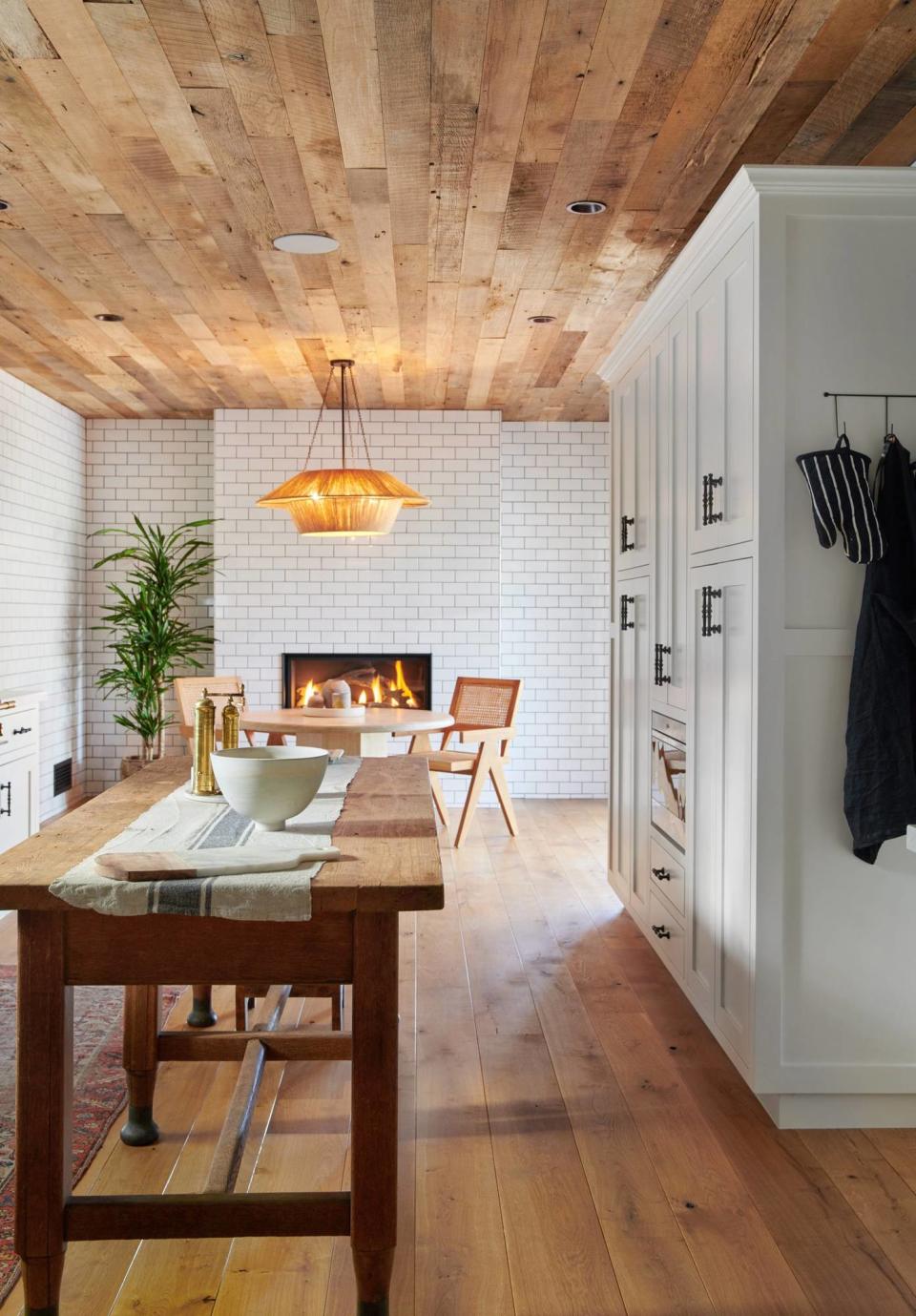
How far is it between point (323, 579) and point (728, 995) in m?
4.94

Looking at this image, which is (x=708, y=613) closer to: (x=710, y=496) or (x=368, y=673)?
(x=710, y=496)

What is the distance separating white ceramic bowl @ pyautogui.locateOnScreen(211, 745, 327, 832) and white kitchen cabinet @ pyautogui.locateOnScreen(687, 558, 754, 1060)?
126 centimetres

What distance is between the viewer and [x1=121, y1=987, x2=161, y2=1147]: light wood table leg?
8.30ft

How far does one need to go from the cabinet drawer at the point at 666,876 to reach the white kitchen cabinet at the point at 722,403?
41.9 inches

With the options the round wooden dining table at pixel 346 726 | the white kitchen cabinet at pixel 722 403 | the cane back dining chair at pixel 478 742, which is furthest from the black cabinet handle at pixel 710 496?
the cane back dining chair at pixel 478 742

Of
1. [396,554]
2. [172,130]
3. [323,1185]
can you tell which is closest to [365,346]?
[396,554]

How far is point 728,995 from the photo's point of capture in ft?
9.60

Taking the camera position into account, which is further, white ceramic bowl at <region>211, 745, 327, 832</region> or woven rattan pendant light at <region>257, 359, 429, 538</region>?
woven rattan pendant light at <region>257, 359, 429, 538</region>

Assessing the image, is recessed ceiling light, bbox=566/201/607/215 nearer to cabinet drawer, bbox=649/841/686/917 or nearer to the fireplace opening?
cabinet drawer, bbox=649/841/686/917

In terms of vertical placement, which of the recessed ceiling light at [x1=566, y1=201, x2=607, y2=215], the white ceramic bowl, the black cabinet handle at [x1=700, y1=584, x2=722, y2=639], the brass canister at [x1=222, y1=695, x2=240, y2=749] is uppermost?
the recessed ceiling light at [x1=566, y1=201, x2=607, y2=215]

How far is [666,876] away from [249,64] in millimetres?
2728

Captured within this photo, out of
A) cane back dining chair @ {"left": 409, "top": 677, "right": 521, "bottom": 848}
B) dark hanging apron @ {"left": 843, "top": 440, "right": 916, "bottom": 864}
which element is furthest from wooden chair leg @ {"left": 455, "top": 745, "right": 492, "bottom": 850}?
dark hanging apron @ {"left": 843, "top": 440, "right": 916, "bottom": 864}

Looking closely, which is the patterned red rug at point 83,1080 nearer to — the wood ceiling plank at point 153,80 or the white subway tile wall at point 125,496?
the wood ceiling plank at point 153,80

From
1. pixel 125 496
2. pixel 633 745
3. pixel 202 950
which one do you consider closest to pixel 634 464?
pixel 633 745
